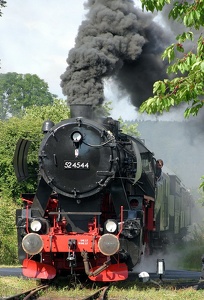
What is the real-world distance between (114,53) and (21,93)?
226 feet

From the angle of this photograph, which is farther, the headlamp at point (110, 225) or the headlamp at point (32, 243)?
the headlamp at point (110, 225)

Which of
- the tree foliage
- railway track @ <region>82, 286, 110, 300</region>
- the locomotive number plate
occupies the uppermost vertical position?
the tree foliage

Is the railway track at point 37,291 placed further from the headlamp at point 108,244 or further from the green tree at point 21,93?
the green tree at point 21,93

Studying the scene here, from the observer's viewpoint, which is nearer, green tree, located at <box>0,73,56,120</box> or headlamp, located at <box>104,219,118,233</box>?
headlamp, located at <box>104,219,118,233</box>

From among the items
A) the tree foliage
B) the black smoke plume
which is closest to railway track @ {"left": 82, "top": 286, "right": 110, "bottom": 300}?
the black smoke plume

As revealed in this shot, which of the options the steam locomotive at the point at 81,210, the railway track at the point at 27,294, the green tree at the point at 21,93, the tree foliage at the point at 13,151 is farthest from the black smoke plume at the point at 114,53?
the green tree at the point at 21,93

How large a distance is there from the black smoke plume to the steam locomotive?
1586 millimetres

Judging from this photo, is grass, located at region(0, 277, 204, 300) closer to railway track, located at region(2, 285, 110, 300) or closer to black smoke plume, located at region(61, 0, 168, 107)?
→ railway track, located at region(2, 285, 110, 300)

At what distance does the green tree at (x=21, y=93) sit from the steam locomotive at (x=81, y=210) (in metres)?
A: 67.9

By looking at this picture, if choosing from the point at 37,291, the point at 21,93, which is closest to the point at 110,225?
the point at 37,291

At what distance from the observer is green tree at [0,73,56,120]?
80188mm

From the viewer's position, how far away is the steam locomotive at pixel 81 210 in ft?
37.8

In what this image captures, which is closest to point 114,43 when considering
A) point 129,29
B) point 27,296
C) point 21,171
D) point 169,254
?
point 129,29

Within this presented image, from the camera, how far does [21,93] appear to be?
82.6 meters
